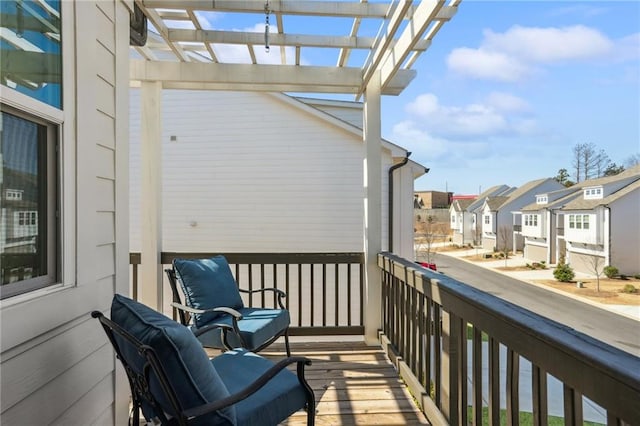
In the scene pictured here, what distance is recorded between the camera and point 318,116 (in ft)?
20.4

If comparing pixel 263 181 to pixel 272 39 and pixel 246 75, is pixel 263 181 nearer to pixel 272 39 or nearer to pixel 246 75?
pixel 246 75

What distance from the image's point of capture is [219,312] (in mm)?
2943

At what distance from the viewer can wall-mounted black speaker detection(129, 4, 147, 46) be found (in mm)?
2616

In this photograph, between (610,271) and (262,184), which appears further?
(610,271)

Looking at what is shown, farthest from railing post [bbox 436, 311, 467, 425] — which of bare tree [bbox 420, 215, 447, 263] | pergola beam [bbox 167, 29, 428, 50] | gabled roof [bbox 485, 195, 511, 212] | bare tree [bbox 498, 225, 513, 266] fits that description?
gabled roof [bbox 485, 195, 511, 212]

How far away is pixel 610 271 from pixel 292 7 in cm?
817

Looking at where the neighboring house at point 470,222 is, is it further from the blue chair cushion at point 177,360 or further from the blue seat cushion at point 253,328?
the blue chair cushion at point 177,360

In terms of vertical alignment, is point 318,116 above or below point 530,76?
below

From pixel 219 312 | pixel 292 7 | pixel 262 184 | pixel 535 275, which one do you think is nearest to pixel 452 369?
pixel 219 312

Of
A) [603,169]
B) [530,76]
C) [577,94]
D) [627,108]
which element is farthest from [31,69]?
[530,76]

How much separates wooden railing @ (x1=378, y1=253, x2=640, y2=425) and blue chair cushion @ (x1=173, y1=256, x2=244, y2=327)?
55.6 inches

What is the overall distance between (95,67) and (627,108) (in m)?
8.62

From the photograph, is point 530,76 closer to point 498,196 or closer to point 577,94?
point 577,94

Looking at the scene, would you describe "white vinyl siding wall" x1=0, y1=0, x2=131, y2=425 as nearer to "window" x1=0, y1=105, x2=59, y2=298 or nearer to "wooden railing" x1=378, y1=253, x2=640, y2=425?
"window" x1=0, y1=105, x2=59, y2=298
